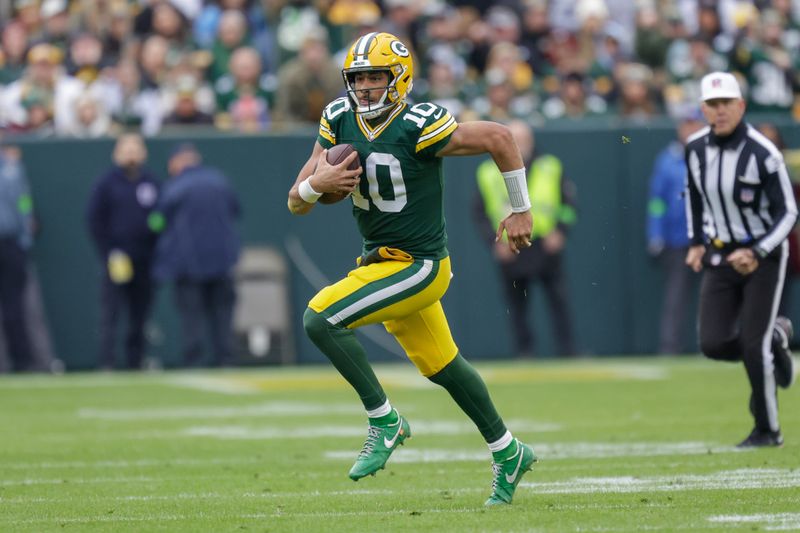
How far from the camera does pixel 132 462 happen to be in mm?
8594

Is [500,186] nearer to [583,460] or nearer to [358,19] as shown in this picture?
[358,19]

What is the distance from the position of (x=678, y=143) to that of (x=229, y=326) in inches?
177

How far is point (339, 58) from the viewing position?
1639cm

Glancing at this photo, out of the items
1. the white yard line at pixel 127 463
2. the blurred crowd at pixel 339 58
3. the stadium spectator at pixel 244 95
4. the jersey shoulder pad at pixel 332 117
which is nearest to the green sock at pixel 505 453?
the jersey shoulder pad at pixel 332 117

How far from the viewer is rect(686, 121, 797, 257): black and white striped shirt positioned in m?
8.62

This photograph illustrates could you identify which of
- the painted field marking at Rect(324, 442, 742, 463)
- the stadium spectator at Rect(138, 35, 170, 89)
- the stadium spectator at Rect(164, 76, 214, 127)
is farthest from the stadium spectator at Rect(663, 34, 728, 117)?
the painted field marking at Rect(324, 442, 742, 463)

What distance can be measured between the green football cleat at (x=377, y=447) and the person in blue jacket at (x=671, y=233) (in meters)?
9.00

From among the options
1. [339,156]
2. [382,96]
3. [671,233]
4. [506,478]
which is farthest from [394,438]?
[671,233]

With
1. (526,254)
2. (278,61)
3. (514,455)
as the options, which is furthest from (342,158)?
(278,61)

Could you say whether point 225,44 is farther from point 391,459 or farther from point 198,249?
point 391,459

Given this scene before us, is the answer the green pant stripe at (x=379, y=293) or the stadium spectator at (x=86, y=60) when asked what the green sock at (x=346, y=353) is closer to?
the green pant stripe at (x=379, y=293)

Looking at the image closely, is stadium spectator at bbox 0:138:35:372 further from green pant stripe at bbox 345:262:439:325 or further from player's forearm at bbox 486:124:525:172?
player's forearm at bbox 486:124:525:172

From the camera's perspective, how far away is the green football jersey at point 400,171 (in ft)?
20.9

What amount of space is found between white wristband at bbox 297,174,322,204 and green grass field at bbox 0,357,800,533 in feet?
3.97
